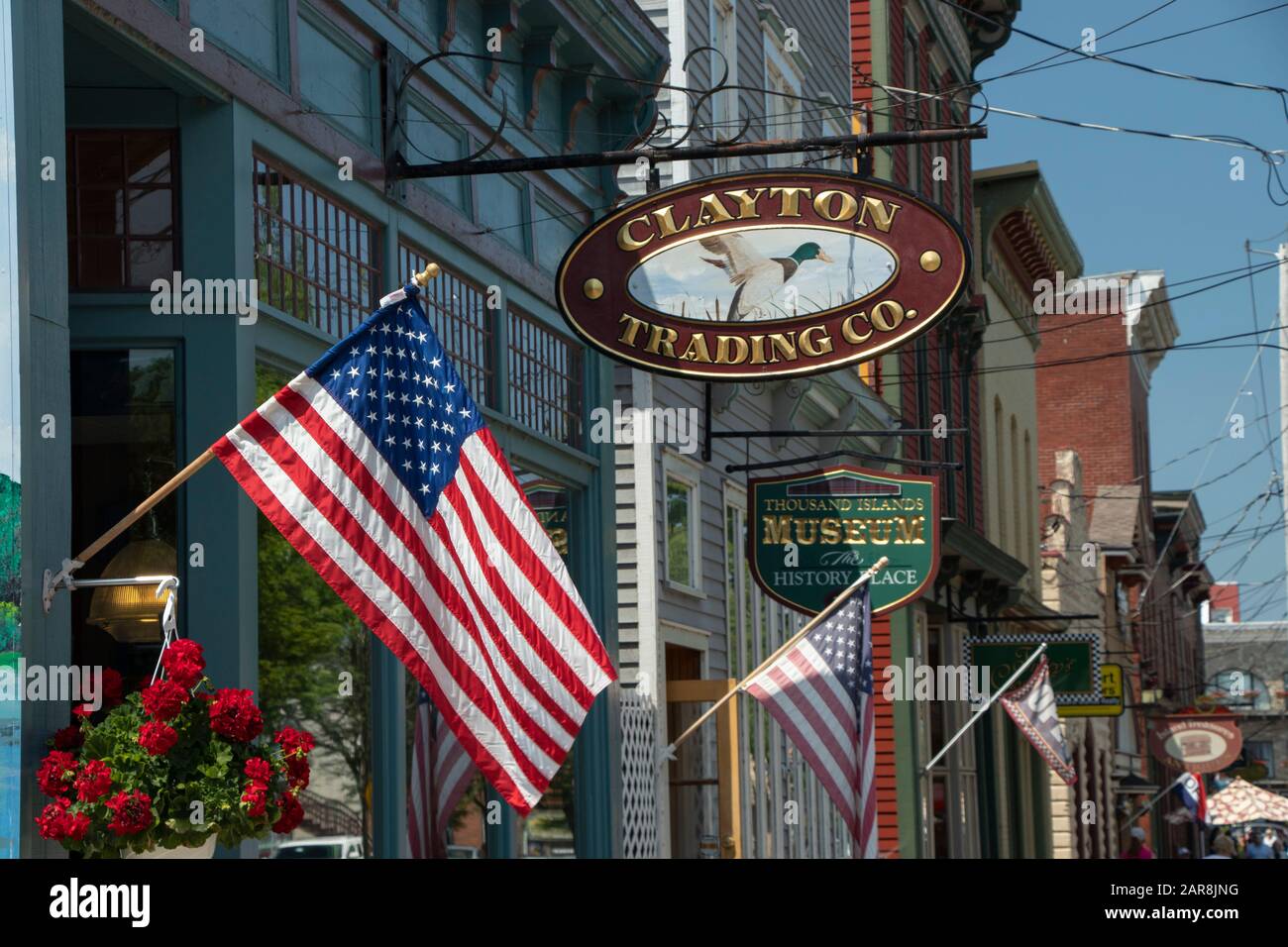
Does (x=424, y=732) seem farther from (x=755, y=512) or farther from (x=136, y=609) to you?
(x=755, y=512)

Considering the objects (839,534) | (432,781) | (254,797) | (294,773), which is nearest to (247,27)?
(294,773)

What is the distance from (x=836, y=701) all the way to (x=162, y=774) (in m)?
7.41

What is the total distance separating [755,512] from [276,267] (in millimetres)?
7742

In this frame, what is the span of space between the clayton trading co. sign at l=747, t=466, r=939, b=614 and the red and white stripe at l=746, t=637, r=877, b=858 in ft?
8.42

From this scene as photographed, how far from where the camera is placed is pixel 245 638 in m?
8.80

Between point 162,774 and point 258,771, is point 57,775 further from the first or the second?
point 258,771

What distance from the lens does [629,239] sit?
38.7 ft

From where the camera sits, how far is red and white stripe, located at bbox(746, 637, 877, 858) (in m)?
13.2

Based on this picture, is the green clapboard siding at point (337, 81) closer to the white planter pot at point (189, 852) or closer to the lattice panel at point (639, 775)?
the white planter pot at point (189, 852)

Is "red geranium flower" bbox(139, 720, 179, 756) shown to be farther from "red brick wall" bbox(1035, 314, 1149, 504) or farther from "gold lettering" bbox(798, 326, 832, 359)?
"red brick wall" bbox(1035, 314, 1149, 504)

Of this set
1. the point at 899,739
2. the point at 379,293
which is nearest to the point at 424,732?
the point at 379,293

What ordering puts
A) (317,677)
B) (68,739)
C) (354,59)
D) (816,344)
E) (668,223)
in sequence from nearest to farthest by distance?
(68,739)
(317,677)
(354,59)
(816,344)
(668,223)

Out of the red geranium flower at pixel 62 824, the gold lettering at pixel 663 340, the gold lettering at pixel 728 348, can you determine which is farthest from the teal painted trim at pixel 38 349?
the gold lettering at pixel 728 348

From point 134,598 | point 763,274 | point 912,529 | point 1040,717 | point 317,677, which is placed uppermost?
point 763,274
